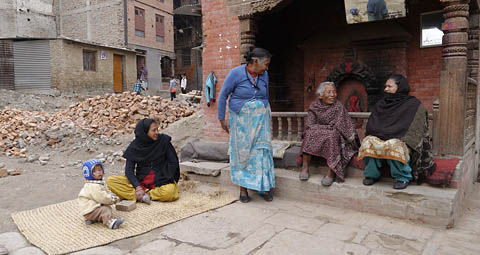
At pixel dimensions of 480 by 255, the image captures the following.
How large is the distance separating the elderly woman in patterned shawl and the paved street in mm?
543

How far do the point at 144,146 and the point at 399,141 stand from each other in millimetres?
3061

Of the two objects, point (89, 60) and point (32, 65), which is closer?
point (32, 65)

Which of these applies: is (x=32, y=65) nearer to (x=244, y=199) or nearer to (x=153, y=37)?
(x=153, y=37)

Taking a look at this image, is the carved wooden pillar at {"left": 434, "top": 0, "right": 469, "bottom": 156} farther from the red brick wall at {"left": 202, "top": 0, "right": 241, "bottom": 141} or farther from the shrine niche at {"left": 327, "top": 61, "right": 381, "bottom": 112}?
the red brick wall at {"left": 202, "top": 0, "right": 241, "bottom": 141}

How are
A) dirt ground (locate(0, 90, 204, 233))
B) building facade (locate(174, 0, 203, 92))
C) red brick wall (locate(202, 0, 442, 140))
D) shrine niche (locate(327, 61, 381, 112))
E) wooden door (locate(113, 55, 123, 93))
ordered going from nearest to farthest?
dirt ground (locate(0, 90, 204, 233))
red brick wall (locate(202, 0, 442, 140))
shrine niche (locate(327, 61, 381, 112))
wooden door (locate(113, 55, 123, 93))
building facade (locate(174, 0, 203, 92))

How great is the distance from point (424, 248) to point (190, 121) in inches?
303

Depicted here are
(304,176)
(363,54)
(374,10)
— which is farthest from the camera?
(363,54)

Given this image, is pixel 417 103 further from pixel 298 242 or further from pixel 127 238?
pixel 127 238

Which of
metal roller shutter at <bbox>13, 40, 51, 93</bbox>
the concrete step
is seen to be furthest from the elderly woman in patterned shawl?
metal roller shutter at <bbox>13, 40, 51, 93</bbox>

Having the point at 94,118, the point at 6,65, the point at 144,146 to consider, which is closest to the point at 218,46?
the point at 144,146

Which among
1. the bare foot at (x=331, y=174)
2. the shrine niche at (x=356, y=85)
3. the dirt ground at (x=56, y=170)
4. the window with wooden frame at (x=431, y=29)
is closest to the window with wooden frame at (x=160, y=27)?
the dirt ground at (x=56, y=170)

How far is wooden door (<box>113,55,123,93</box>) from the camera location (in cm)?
2081

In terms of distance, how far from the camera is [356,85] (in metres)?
7.38

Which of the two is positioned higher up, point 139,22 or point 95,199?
point 139,22
